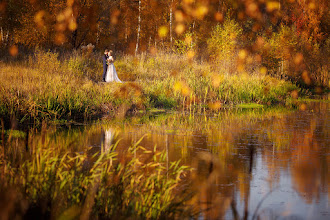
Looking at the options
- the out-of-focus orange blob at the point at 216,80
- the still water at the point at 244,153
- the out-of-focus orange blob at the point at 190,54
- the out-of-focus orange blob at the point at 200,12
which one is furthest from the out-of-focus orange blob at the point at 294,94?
the out-of-focus orange blob at the point at 200,12

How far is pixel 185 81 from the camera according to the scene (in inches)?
929

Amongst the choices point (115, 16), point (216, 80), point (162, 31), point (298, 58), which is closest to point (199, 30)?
point (162, 31)

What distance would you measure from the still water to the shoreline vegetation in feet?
4.42

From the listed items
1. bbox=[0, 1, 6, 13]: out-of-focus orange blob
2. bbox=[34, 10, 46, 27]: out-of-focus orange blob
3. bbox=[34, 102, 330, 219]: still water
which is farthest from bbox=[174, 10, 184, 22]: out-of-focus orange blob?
bbox=[34, 102, 330, 219]: still water

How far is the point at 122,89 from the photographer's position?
19969mm

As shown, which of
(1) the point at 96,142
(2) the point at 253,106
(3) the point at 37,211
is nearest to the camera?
(3) the point at 37,211

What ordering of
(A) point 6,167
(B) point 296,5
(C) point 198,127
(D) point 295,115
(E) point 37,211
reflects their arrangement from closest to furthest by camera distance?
(E) point 37,211
(A) point 6,167
(C) point 198,127
(D) point 295,115
(B) point 296,5

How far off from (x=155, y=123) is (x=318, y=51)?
2283 centimetres

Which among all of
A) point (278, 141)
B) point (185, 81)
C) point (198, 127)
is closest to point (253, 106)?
point (185, 81)

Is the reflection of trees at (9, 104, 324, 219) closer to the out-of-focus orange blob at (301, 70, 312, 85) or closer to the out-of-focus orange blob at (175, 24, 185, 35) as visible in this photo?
the out-of-focus orange blob at (301, 70, 312, 85)

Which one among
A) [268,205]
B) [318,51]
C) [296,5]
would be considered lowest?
[268,205]

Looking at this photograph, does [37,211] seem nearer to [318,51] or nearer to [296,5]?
[318,51]

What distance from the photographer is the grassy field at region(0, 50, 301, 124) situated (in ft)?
50.4

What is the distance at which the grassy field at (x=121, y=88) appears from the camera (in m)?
15.4
